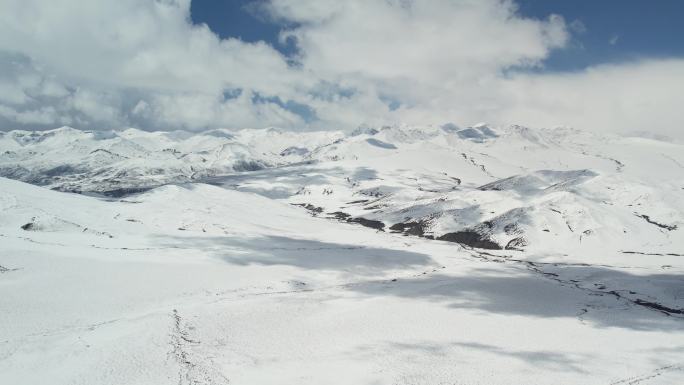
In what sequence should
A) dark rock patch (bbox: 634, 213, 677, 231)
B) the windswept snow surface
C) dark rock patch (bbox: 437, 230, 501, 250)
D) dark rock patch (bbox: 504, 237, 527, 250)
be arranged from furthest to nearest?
dark rock patch (bbox: 634, 213, 677, 231) < dark rock patch (bbox: 437, 230, 501, 250) < dark rock patch (bbox: 504, 237, 527, 250) < the windswept snow surface

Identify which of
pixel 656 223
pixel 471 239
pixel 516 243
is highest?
pixel 656 223

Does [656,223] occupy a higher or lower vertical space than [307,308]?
higher

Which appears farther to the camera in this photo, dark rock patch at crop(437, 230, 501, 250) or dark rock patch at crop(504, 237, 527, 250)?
dark rock patch at crop(437, 230, 501, 250)

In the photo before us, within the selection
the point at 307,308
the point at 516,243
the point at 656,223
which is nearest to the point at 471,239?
the point at 516,243

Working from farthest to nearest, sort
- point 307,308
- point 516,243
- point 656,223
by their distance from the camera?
point 656,223 → point 516,243 → point 307,308

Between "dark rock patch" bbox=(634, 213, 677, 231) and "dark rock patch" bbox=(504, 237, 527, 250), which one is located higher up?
"dark rock patch" bbox=(634, 213, 677, 231)

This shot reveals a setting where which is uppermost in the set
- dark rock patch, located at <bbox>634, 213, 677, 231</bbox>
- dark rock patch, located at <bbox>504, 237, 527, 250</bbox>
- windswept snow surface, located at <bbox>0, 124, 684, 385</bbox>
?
dark rock patch, located at <bbox>634, 213, 677, 231</bbox>

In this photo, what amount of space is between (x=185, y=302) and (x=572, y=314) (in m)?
58.8

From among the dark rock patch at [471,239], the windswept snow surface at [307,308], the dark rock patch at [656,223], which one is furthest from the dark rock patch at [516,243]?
the dark rock patch at [656,223]

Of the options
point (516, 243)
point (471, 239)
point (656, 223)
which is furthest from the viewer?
point (471, 239)

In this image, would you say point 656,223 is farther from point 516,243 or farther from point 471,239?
point 471,239

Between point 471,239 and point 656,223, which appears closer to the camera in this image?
point 656,223

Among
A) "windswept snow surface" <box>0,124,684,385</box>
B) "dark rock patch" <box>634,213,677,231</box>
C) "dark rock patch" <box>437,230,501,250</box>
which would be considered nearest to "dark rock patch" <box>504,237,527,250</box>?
"dark rock patch" <box>437,230,501,250</box>

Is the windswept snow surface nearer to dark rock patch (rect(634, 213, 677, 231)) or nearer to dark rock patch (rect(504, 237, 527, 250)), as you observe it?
dark rock patch (rect(504, 237, 527, 250))
